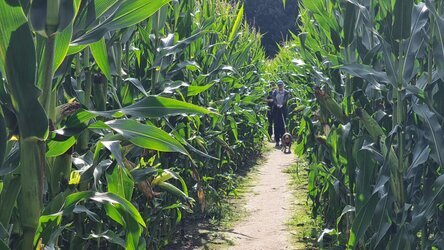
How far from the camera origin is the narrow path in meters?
6.06

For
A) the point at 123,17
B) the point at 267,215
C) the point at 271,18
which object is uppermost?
the point at 271,18

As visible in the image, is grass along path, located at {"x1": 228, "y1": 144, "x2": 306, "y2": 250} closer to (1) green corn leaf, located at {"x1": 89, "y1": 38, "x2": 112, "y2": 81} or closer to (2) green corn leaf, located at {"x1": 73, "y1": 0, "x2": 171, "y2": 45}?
(1) green corn leaf, located at {"x1": 89, "y1": 38, "x2": 112, "y2": 81}

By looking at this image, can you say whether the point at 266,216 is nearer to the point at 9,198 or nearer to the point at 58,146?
the point at 58,146

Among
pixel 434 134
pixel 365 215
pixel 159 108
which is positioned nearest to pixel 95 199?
pixel 159 108

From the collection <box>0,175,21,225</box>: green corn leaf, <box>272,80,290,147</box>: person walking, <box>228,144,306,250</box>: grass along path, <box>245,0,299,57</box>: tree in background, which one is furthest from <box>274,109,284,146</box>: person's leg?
<box>245,0,299,57</box>: tree in background

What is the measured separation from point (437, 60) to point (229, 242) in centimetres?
335

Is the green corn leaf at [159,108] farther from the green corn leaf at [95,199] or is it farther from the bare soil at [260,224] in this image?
the bare soil at [260,224]

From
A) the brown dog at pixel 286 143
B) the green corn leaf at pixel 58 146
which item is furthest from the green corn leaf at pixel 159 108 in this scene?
the brown dog at pixel 286 143

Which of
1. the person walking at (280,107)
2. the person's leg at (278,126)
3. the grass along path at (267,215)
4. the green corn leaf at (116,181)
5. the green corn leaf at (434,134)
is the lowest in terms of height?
the grass along path at (267,215)

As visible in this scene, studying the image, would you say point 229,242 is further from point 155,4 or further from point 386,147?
point 155,4

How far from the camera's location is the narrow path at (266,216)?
6058 mm

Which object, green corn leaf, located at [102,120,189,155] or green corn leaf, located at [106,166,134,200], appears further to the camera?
green corn leaf, located at [106,166,134,200]

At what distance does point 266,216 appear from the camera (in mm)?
7379

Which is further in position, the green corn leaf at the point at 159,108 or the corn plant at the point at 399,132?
the corn plant at the point at 399,132
